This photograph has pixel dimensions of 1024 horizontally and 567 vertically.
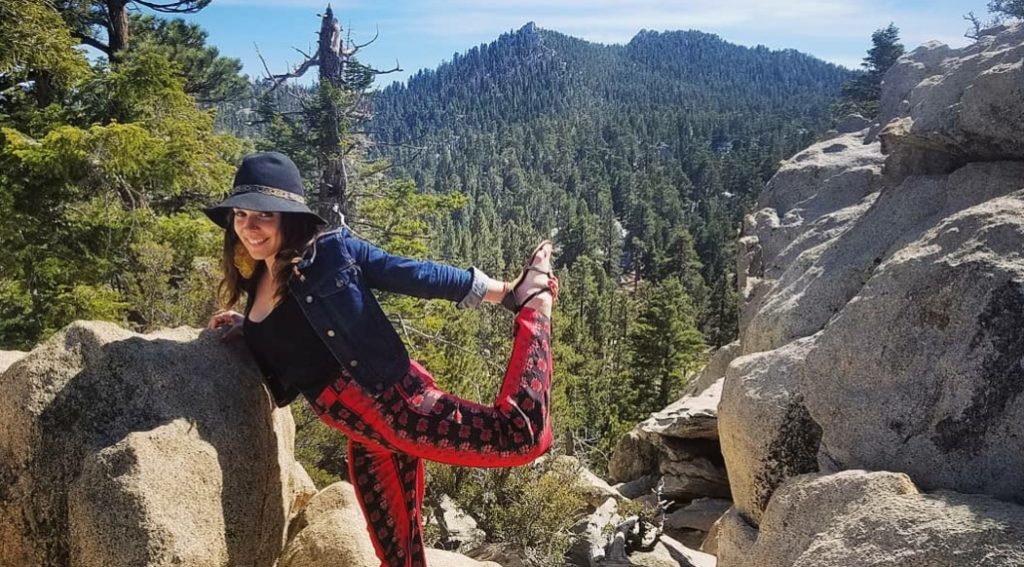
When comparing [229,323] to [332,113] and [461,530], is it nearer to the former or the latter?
[461,530]

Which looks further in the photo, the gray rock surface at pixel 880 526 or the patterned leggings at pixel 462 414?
the patterned leggings at pixel 462 414

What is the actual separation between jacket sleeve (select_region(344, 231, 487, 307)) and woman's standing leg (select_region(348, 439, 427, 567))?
1156 mm

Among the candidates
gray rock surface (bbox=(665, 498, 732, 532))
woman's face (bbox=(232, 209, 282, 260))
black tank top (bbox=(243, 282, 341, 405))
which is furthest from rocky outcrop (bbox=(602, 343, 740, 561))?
woman's face (bbox=(232, 209, 282, 260))

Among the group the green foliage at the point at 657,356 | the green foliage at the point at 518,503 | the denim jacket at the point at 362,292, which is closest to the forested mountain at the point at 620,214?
the green foliage at the point at 657,356

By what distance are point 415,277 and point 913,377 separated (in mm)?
3701

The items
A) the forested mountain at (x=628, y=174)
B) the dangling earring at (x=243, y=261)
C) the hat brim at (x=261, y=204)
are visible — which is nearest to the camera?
the hat brim at (x=261, y=204)

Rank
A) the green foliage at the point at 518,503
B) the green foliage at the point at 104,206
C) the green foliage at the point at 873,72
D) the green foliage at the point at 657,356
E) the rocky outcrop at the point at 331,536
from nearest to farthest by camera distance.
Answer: the rocky outcrop at the point at 331,536, the green foliage at the point at 104,206, the green foliage at the point at 518,503, the green foliage at the point at 657,356, the green foliage at the point at 873,72

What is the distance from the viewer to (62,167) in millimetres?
8344

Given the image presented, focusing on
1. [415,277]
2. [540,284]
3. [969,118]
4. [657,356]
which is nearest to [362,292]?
[415,277]

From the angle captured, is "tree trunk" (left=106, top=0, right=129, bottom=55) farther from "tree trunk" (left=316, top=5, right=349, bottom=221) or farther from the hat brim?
the hat brim

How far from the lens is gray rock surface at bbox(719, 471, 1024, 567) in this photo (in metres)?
3.14

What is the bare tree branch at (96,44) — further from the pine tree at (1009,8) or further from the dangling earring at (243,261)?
the pine tree at (1009,8)

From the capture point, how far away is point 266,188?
3.20m

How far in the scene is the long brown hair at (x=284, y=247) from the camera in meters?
3.27
